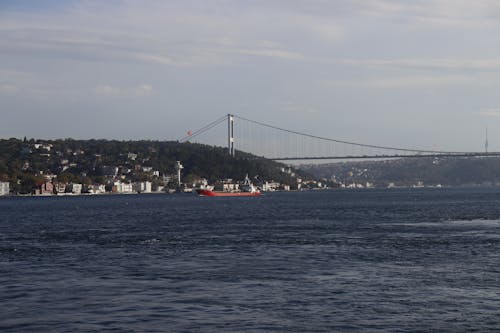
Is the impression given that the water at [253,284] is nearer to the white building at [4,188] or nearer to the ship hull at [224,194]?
the ship hull at [224,194]

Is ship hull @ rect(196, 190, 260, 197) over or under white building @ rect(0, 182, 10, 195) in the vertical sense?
under

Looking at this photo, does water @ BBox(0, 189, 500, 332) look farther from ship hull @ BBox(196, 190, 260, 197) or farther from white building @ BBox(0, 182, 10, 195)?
white building @ BBox(0, 182, 10, 195)

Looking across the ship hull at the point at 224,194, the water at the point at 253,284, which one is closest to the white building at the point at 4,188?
the ship hull at the point at 224,194

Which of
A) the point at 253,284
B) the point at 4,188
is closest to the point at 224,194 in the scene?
the point at 4,188

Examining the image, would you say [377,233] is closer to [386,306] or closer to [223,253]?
[223,253]

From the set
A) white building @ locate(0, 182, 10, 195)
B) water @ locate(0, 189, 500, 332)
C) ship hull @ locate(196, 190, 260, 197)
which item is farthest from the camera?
white building @ locate(0, 182, 10, 195)

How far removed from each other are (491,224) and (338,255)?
82.3 ft

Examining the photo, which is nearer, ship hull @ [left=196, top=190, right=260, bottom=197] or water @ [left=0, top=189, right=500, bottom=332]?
water @ [left=0, top=189, right=500, bottom=332]

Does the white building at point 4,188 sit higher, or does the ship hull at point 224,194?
the white building at point 4,188

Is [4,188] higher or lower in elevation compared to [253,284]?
higher

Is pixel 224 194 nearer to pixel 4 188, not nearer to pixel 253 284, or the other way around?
pixel 4 188

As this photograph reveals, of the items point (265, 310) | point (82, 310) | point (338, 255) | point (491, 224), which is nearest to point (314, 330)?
point (265, 310)

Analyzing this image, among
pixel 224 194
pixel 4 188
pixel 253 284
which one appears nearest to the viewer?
pixel 253 284

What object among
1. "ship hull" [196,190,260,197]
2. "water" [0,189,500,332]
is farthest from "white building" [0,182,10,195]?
"water" [0,189,500,332]
